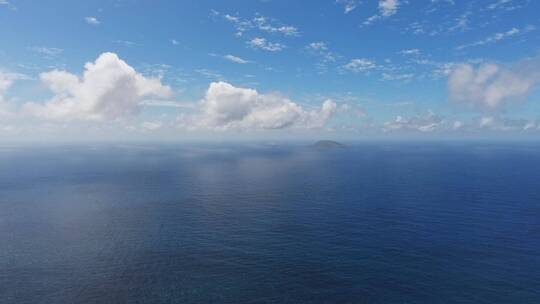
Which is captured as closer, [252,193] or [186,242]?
[186,242]

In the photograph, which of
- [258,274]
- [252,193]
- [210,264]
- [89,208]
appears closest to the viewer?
[258,274]

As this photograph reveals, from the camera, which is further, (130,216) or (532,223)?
(130,216)

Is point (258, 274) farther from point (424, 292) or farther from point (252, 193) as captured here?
point (252, 193)

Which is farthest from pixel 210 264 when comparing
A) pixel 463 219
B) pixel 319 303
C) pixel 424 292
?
pixel 463 219

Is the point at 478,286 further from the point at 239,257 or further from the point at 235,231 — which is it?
the point at 235,231

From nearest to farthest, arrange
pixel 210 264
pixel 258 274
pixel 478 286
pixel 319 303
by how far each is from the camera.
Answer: pixel 319 303, pixel 478 286, pixel 258 274, pixel 210 264

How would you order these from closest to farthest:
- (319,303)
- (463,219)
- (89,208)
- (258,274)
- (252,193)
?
(319,303) → (258,274) → (463,219) → (89,208) → (252,193)

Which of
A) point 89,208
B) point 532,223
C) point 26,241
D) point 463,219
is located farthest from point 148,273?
point 532,223

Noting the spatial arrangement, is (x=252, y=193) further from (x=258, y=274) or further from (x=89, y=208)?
(x=258, y=274)

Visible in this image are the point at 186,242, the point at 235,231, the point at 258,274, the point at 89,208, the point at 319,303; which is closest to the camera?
the point at 319,303
